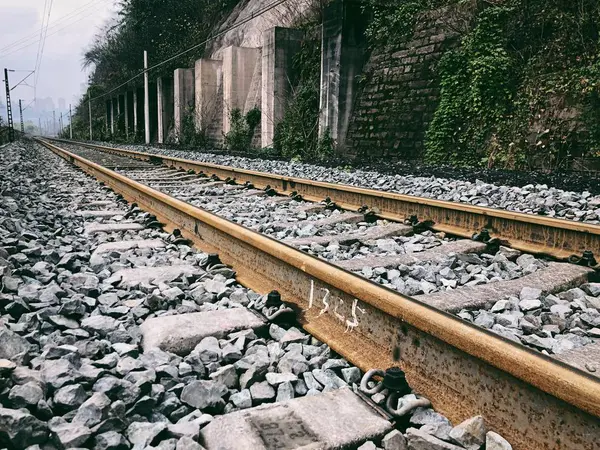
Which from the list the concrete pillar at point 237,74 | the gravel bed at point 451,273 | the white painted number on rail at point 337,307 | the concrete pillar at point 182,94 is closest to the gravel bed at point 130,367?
the white painted number on rail at point 337,307

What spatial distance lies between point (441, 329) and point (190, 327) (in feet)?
3.78

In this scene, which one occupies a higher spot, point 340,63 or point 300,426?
point 340,63

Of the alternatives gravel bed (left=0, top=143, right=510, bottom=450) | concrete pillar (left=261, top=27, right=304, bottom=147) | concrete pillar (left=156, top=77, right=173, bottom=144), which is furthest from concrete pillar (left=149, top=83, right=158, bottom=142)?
gravel bed (left=0, top=143, right=510, bottom=450)

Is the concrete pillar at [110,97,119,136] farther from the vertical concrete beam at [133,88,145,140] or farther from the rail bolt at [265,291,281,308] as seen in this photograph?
the rail bolt at [265,291,281,308]

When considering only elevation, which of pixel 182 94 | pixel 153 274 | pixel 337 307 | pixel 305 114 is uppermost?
pixel 182 94

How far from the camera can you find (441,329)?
1.75 metres

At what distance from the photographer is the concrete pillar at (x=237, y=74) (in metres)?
22.4

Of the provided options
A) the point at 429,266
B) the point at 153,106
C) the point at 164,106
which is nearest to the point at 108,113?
the point at 153,106

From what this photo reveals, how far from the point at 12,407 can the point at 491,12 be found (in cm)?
1164

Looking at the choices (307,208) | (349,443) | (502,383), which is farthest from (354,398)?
(307,208)

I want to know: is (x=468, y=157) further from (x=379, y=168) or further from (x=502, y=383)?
(x=502, y=383)

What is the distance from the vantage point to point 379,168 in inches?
419

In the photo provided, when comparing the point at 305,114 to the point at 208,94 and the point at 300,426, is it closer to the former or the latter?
the point at 208,94

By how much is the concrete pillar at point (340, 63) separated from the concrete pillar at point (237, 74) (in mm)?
8186
